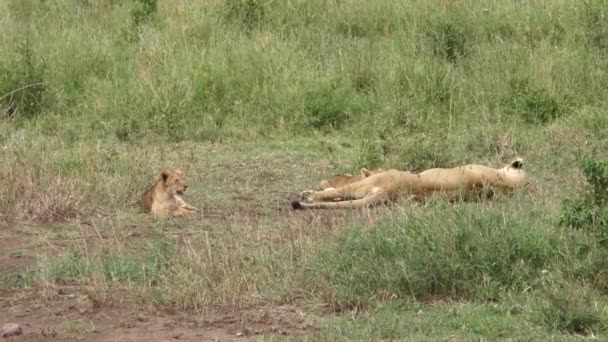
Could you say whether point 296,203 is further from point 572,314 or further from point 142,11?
point 142,11

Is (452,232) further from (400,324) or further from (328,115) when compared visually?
(328,115)

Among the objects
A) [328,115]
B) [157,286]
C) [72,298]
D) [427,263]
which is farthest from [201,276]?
[328,115]

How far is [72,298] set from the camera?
20.6ft

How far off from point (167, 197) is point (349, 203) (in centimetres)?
119

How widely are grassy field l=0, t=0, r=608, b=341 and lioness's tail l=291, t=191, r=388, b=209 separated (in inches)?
4.4

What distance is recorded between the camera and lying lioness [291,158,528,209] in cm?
831

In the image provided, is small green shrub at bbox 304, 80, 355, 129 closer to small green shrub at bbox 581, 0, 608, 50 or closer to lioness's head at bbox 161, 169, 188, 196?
small green shrub at bbox 581, 0, 608, 50

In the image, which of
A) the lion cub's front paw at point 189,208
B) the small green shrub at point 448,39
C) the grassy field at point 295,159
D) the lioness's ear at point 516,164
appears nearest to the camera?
the grassy field at point 295,159

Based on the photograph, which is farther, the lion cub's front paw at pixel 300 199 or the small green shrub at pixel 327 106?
the small green shrub at pixel 327 106

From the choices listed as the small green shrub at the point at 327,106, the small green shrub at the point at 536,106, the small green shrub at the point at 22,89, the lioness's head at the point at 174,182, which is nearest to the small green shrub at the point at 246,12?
the small green shrub at the point at 327,106

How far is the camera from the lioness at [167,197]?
8.18 meters

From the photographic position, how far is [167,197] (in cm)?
823

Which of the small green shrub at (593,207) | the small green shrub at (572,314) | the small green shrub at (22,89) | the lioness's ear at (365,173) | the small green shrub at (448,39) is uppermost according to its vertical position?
the small green shrub at (448,39)

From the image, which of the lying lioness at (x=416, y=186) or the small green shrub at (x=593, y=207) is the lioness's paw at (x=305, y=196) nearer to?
the lying lioness at (x=416, y=186)
